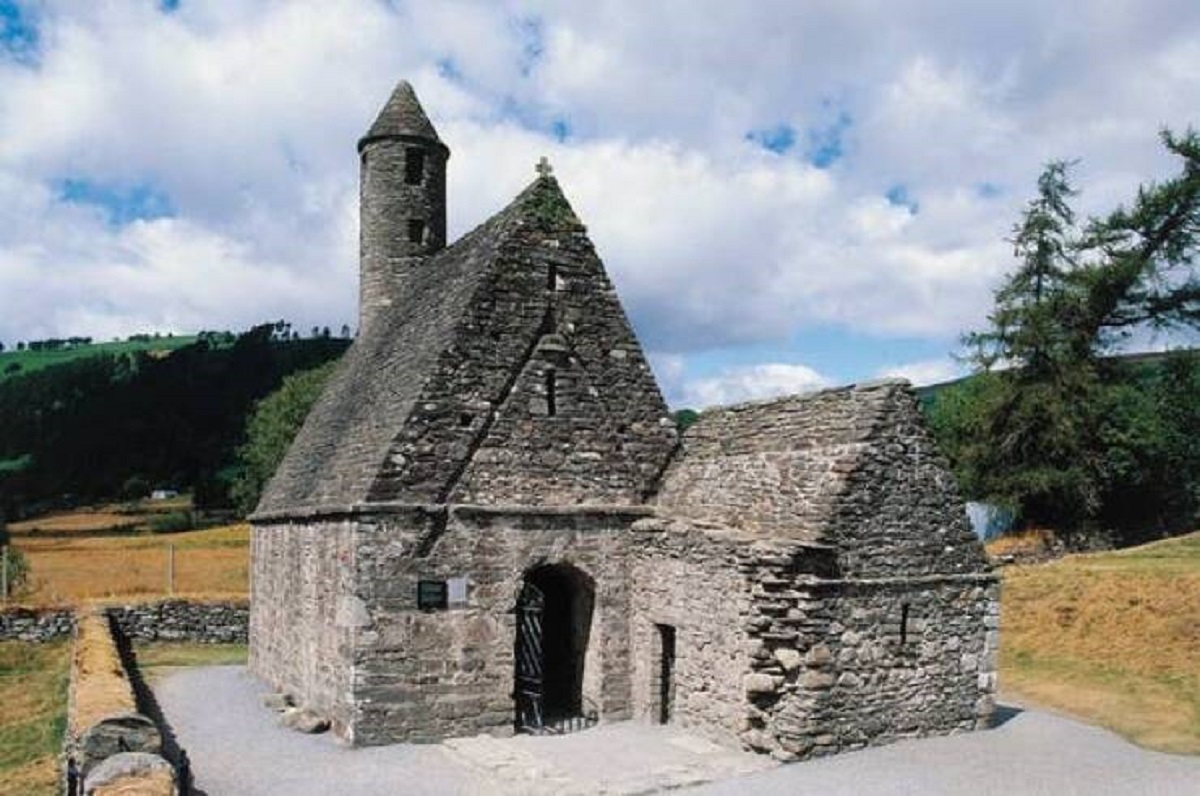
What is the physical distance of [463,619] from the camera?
16.9m

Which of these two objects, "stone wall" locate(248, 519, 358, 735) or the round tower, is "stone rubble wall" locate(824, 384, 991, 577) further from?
the round tower

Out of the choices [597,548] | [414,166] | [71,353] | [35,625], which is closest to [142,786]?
[597,548]

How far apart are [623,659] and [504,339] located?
5.54m

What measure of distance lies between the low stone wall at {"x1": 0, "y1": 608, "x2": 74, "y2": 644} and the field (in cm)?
8293

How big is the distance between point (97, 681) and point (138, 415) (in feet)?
270

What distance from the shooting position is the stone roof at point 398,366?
57.7 feet

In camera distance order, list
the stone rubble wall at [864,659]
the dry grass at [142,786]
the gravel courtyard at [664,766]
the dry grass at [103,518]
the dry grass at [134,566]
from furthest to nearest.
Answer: the dry grass at [103,518], the dry grass at [134,566], the stone rubble wall at [864,659], the gravel courtyard at [664,766], the dry grass at [142,786]

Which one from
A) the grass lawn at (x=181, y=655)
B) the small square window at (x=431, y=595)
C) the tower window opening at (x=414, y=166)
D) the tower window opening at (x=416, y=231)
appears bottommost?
the grass lawn at (x=181, y=655)

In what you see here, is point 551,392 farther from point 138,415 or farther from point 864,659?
point 138,415

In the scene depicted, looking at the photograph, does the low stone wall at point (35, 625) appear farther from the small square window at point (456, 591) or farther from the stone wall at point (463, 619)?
the small square window at point (456, 591)

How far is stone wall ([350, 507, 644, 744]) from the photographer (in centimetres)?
1625

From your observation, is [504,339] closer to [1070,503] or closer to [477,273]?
[477,273]

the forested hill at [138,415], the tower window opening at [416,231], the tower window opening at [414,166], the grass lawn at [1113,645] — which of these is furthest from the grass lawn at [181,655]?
the forested hill at [138,415]

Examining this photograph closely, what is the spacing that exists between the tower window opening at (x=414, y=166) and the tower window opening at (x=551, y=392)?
8.67 metres
